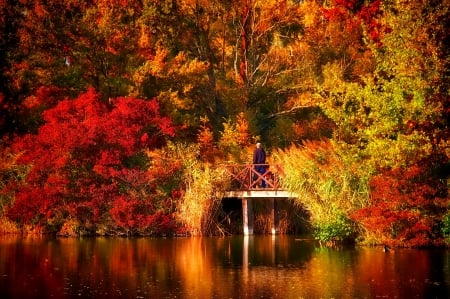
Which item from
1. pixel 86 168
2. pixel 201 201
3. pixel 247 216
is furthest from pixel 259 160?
pixel 86 168

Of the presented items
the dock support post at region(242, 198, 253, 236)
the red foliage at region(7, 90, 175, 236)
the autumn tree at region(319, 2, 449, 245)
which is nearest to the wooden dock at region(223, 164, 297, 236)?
the dock support post at region(242, 198, 253, 236)

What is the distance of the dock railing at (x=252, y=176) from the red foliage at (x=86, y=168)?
2.89 m

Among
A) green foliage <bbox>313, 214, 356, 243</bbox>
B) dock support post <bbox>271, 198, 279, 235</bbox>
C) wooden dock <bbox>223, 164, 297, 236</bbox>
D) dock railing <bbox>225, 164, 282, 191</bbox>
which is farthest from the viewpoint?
dock support post <bbox>271, 198, 279, 235</bbox>

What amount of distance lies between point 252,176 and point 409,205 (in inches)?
300

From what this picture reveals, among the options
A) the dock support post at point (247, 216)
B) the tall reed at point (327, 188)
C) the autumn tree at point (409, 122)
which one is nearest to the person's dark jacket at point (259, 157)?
the dock support post at point (247, 216)

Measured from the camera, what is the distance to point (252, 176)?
3506 cm

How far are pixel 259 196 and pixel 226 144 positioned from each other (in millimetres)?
6177

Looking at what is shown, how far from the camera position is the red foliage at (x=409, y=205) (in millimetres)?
28547

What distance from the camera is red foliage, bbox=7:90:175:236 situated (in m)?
33.7

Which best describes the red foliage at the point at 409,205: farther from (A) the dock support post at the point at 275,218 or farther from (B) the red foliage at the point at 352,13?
(B) the red foliage at the point at 352,13

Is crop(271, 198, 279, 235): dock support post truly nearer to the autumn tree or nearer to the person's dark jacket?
the person's dark jacket

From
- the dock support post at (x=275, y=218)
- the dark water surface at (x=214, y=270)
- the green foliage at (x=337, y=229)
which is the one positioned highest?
the dock support post at (x=275, y=218)

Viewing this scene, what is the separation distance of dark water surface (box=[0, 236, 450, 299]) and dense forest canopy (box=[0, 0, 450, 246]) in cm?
221

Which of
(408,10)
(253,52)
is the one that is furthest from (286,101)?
(408,10)
